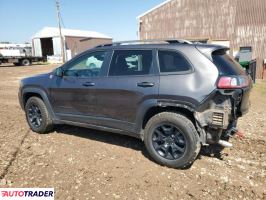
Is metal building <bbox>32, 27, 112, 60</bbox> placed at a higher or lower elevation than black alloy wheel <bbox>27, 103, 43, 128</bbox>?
higher

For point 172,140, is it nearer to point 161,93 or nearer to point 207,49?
point 161,93

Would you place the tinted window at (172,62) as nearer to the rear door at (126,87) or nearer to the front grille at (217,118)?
the rear door at (126,87)

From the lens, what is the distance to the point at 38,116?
18.4 ft

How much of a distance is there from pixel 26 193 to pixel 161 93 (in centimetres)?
227

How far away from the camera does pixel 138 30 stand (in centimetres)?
1955

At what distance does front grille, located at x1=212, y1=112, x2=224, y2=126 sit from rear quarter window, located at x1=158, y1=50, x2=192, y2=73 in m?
0.73

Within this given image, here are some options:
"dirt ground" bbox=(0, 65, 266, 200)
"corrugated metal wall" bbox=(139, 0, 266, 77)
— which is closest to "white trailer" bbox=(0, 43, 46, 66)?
"corrugated metal wall" bbox=(139, 0, 266, 77)

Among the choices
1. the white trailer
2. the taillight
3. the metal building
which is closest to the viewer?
the taillight

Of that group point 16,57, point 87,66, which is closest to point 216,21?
point 87,66

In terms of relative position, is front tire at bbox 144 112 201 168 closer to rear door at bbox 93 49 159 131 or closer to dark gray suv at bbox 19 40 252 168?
dark gray suv at bbox 19 40 252 168

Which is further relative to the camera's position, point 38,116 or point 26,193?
point 38,116

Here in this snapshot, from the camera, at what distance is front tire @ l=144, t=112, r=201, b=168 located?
378 cm

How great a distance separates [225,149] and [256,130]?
4.72ft

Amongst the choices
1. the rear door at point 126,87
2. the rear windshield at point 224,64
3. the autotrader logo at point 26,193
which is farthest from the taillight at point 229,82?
the autotrader logo at point 26,193
